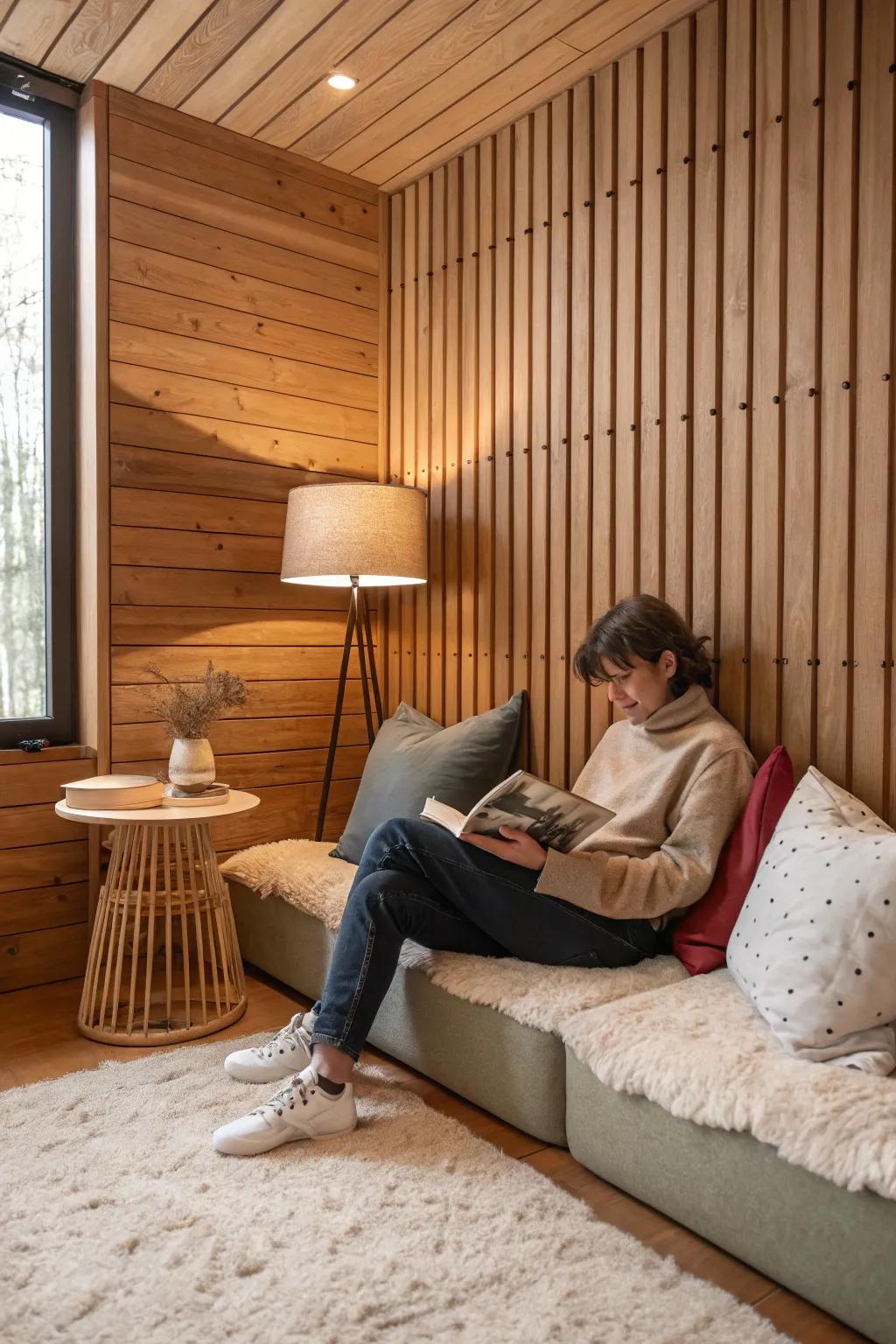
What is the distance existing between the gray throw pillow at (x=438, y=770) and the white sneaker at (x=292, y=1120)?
0.91 meters

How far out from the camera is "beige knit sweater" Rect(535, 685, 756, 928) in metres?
2.01

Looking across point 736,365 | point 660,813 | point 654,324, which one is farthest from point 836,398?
point 660,813

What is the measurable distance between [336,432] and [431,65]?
1149 millimetres

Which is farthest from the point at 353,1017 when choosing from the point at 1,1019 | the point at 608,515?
the point at 608,515

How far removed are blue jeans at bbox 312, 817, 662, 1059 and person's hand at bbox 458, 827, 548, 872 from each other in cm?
7

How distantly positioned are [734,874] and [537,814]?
0.47m

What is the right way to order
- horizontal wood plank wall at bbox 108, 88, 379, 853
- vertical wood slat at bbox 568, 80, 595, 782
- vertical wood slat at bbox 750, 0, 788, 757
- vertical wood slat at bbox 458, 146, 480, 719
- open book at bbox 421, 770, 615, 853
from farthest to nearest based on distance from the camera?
vertical wood slat at bbox 458, 146, 480, 719
horizontal wood plank wall at bbox 108, 88, 379, 853
vertical wood slat at bbox 568, 80, 595, 782
vertical wood slat at bbox 750, 0, 788, 757
open book at bbox 421, 770, 615, 853

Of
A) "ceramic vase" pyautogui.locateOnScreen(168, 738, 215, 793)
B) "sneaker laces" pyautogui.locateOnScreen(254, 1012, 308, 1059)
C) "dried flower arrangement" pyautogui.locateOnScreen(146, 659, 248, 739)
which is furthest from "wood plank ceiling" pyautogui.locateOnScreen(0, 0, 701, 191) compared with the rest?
"sneaker laces" pyautogui.locateOnScreen(254, 1012, 308, 1059)

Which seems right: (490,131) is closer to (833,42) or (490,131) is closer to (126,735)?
(833,42)

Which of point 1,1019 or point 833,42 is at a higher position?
point 833,42

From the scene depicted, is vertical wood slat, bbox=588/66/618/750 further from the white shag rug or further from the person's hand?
the white shag rug

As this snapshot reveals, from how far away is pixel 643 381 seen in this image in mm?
2582

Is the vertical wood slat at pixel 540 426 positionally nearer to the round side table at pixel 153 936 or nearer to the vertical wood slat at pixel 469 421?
the vertical wood slat at pixel 469 421

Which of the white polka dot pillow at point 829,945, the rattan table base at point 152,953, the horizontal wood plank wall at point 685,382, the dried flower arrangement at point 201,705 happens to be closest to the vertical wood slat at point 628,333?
the horizontal wood plank wall at point 685,382
